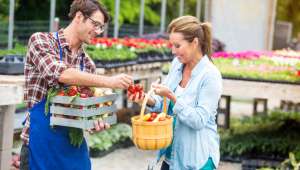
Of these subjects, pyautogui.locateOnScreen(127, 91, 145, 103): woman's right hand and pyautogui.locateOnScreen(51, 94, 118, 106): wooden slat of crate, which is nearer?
pyautogui.locateOnScreen(51, 94, 118, 106): wooden slat of crate

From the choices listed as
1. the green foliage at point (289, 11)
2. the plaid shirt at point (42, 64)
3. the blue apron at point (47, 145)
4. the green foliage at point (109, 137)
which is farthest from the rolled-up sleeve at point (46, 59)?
the green foliage at point (289, 11)

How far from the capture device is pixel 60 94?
3.77 meters

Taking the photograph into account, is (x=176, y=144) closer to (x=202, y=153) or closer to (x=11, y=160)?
(x=202, y=153)

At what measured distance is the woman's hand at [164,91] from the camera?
3752mm

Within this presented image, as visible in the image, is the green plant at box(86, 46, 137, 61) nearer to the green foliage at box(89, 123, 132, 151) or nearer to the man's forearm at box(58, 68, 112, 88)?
the green foliage at box(89, 123, 132, 151)

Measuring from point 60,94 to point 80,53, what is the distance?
1.16 feet

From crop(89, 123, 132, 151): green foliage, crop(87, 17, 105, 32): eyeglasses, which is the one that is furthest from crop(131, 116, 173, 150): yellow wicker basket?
crop(89, 123, 132, 151): green foliage

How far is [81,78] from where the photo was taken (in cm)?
370

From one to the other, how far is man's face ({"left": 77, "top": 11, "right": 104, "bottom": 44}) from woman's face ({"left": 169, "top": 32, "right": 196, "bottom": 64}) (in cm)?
42

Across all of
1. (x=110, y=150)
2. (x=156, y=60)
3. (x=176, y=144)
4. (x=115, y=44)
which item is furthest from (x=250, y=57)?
(x=176, y=144)

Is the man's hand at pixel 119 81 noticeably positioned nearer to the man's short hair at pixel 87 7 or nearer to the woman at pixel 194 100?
the woman at pixel 194 100

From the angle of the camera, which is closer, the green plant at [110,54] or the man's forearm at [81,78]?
the man's forearm at [81,78]

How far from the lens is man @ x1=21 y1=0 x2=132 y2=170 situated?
12.2 ft

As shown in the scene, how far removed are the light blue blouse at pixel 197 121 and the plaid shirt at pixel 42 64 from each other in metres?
0.69
